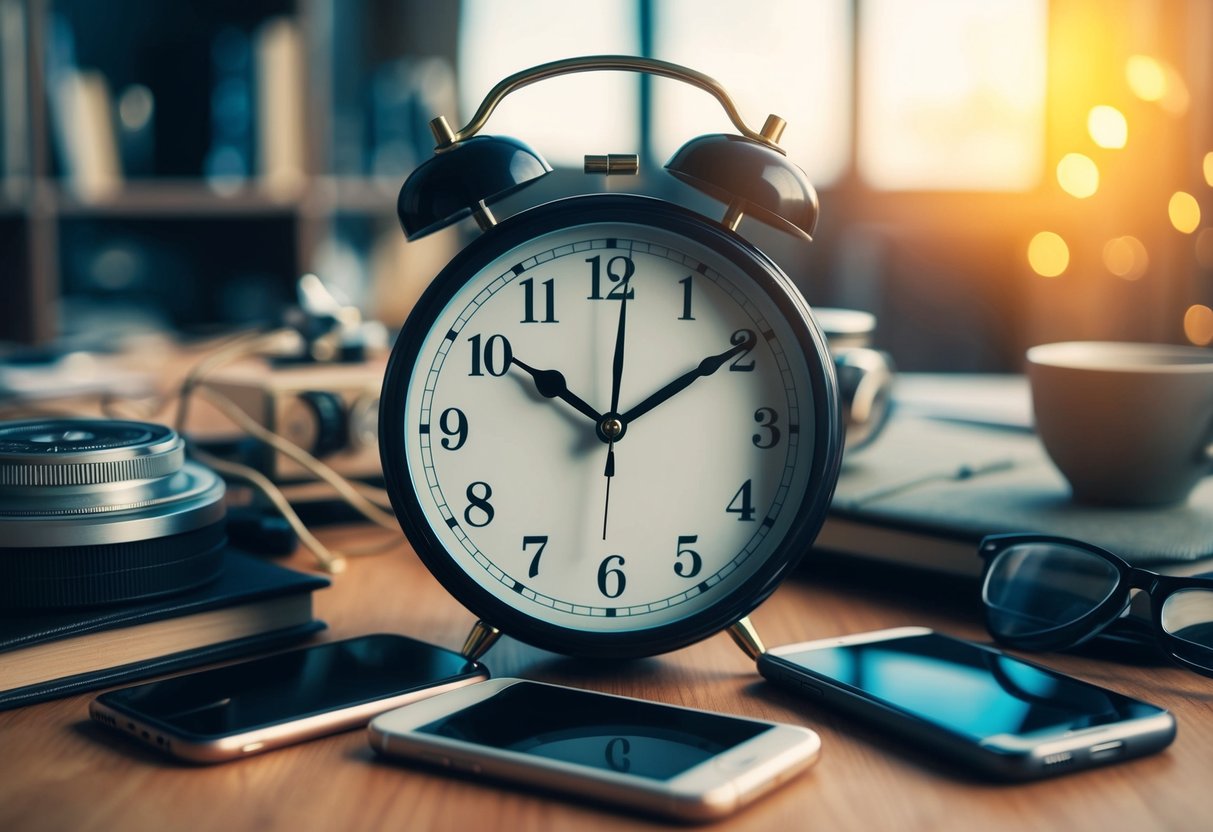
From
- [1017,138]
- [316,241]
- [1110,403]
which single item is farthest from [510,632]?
[1017,138]

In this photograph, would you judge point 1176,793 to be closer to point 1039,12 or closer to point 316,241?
point 316,241

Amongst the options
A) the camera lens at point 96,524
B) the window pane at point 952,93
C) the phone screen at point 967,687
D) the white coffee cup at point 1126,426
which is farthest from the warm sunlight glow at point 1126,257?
the camera lens at point 96,524

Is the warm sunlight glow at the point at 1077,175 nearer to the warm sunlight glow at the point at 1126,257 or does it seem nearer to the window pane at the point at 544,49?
the warm sunlight glow at the point at 1126,257

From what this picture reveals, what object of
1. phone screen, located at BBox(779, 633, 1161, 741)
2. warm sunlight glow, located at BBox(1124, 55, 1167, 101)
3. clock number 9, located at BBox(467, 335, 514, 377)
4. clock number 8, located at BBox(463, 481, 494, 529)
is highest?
warm sunlight glow, located at BBox(1124, 55, 1167, 101)

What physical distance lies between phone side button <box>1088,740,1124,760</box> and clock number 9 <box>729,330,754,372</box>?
12.1 inches

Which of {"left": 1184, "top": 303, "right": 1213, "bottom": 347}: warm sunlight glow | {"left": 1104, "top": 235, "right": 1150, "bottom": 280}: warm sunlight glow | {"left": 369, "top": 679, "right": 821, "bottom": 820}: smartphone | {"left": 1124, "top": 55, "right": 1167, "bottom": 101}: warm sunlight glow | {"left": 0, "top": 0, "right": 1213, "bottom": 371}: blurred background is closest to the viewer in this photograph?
{"left": 369, "top": 679, "right": 821, "bottom": 820}: smartphone

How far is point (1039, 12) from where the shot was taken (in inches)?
135

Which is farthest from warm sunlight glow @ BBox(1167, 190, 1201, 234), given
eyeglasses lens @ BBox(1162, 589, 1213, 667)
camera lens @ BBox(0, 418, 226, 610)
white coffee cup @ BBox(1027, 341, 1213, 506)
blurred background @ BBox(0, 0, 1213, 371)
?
camera lens @ BBox(0, 418, 226, 610)

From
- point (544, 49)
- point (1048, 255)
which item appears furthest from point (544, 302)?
point (1048, 255)

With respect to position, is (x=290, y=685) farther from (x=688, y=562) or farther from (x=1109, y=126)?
(x=1109, y=126)

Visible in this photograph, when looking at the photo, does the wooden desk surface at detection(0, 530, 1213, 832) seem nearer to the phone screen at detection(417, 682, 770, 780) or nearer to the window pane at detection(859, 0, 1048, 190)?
the phone screen at detection(417, 682, 770, 780)

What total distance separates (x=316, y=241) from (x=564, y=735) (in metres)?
2.52

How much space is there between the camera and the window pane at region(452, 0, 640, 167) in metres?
3.36

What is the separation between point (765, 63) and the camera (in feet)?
11.2
